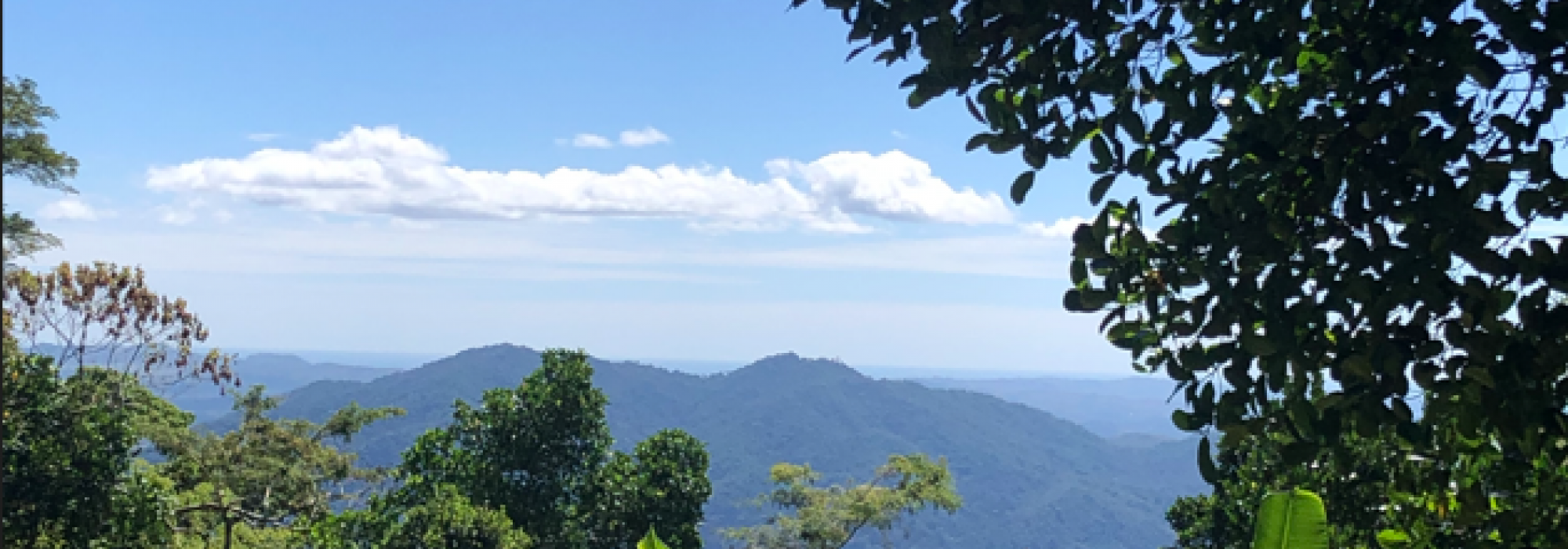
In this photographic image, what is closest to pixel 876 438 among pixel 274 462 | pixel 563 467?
pixel 274 462

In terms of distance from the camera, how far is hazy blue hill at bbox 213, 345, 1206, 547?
13325 centimetres

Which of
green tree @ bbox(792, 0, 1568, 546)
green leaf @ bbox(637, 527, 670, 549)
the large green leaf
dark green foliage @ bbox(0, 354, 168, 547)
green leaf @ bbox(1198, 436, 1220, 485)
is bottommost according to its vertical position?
dark green foliage @ bbox(0, 354, 168, 547)

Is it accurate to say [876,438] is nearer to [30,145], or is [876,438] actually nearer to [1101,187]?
[30,145]

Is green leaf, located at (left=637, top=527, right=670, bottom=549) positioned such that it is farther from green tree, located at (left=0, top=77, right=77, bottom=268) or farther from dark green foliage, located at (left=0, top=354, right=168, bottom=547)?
green tree, located at (left=0, top=77, right=77, bottom=268)

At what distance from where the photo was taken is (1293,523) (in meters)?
1.31

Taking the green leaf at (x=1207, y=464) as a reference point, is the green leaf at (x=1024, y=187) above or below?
above

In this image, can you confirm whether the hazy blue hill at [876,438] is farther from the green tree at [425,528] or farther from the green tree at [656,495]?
the green tree at [425,528]

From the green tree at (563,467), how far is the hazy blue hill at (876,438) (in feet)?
353

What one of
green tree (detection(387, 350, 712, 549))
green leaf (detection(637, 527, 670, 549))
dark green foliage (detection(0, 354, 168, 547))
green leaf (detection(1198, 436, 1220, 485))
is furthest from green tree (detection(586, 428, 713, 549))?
green leaf (detection(1198, 436, 1220, 485))

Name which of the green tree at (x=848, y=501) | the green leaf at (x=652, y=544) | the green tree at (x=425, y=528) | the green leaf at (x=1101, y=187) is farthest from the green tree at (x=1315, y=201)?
the green tree at (x=848, y=501)

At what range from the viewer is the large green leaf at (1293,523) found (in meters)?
1.29

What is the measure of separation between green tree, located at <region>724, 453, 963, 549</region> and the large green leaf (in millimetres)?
18354

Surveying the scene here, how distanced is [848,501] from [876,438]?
15370cm

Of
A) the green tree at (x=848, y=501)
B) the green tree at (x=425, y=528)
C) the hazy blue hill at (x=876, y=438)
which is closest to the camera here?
the green tree at (x=425, y=528)
